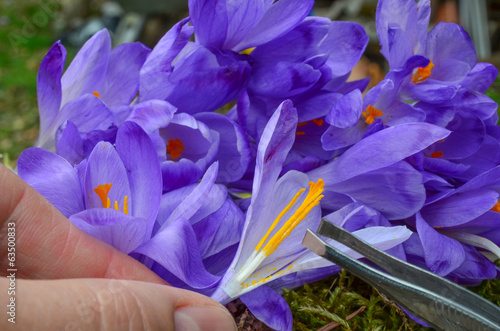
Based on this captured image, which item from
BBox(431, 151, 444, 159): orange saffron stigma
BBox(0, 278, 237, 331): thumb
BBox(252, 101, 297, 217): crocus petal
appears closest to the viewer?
BBox(0, 278, 237, 331): thumb

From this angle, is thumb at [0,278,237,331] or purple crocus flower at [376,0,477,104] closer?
thumb at [0,278,237,331]

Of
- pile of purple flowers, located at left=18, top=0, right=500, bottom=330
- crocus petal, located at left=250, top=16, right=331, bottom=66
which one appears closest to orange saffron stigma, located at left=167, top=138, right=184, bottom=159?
pile of purple flowers, located at left=18, top=0, right=500, bottom=330

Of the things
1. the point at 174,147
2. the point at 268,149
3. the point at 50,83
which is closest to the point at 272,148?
the point at 268,149

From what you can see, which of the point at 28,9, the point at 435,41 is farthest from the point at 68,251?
the point at 28,9

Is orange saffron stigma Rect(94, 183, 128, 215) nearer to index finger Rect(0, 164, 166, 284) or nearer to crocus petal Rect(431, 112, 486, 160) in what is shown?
index finger Rect(0, 164, 166, 284)

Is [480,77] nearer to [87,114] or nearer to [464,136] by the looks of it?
[464,136]

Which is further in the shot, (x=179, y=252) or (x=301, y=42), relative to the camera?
(x=301, y=42)

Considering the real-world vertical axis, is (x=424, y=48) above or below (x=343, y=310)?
above
